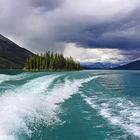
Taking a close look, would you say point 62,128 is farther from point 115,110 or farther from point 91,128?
point 115,110

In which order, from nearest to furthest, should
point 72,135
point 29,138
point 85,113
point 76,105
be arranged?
point 29,138
point 72,135
point 85,113
point 76,105

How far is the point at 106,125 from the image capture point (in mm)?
21438

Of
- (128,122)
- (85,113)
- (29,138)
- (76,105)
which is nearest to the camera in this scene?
(29,138)

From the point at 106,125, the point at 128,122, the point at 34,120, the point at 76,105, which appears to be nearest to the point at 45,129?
the point at 34,120

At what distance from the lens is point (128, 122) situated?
73.4ft

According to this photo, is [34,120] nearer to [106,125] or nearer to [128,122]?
[106,125]

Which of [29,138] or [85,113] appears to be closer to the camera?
[29,138]

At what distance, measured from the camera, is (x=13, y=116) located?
22.7 m

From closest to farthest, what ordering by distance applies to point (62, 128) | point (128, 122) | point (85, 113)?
point (62, 128), point (128, 122), point (85, 113)

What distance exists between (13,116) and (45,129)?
145 inches

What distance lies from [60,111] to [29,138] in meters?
9.57

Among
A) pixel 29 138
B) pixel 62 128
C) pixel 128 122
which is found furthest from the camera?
pixel 128 122

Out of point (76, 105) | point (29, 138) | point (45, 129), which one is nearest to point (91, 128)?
point (45, 129)

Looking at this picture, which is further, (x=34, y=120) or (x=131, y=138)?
(x=34, y=120)
